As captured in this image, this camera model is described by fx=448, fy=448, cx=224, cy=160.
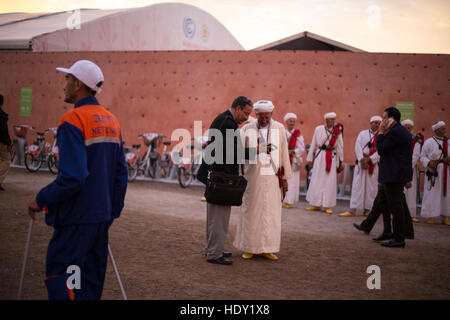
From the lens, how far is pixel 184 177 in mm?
12609

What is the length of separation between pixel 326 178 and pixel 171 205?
3.36m

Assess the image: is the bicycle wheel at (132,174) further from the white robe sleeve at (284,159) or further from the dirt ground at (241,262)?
the white robe sleeve at (284,159)

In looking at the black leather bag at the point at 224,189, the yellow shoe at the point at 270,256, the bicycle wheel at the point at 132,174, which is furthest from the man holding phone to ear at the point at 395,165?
the bicycle wheel at the point at 132,174

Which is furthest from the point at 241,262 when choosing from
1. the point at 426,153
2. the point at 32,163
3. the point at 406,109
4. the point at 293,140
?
the point at 32,163

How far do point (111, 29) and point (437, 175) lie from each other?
15670 millimetres

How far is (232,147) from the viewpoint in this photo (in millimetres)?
5199

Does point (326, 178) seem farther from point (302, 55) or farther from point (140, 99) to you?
point (140, 99)

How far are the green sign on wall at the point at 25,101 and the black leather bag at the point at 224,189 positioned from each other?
45.5ft

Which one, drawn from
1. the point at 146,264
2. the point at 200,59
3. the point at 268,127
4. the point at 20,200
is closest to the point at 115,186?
the point at 146,264

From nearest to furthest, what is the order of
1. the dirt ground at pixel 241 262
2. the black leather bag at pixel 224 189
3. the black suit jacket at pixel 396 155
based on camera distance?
the dirt ground at pixel 241 262
the black leather bag at pixel 224 189
the black suit jacket at pixel 396 155

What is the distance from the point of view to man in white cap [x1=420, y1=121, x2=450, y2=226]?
9008 millimetres

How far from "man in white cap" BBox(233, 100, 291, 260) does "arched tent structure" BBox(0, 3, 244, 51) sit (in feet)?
47.3

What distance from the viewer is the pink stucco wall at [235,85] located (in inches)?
504

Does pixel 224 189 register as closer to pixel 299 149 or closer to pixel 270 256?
pixel 270 256
